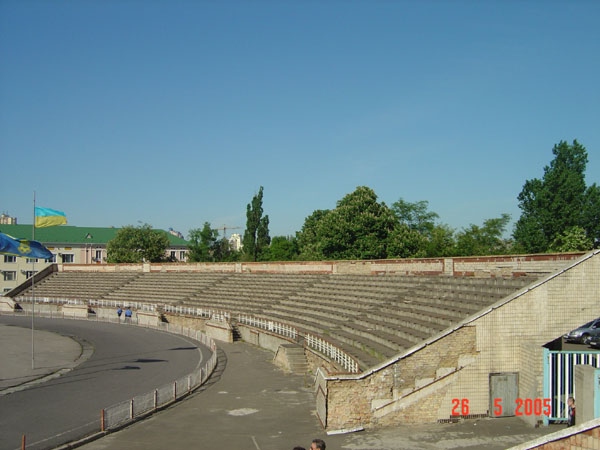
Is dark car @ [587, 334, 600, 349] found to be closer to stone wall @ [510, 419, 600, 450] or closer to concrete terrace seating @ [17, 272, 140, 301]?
stone wall @ [510, 419, 600, 450]

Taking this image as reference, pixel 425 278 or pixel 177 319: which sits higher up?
pixel 425 278

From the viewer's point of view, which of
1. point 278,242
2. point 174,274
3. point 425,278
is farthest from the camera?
point 278,242

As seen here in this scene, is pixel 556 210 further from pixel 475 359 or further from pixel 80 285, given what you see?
pixel 80 285

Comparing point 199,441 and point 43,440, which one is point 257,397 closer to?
point 199,441

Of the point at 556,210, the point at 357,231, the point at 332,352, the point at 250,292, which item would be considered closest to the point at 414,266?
→ the point at 332,352

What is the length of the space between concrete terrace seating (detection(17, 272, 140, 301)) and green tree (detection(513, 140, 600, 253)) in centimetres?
4191

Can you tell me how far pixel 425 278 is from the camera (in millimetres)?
28953

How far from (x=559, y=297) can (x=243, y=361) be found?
17.1 meters

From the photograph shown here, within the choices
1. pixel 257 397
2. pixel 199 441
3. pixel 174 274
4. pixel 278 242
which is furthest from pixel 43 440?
pixel 278 242

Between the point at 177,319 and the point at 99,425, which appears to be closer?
the point at 99,425

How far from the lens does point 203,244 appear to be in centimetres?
9588

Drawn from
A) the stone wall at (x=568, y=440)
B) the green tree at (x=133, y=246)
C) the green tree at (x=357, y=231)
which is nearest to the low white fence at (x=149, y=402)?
the stone wall at (x=568, y=440)

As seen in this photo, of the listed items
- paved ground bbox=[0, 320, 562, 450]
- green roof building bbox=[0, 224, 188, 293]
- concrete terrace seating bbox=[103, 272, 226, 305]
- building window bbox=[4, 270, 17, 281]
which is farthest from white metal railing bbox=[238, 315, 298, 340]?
green roof building bbox=[0, 224, 188, 293]
